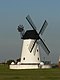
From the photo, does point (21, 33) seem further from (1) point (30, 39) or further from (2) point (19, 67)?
(2) point (19, 67)

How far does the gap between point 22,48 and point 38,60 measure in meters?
4.92

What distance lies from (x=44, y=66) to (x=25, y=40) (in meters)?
7.80

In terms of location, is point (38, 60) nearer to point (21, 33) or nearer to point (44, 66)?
point (44, 66)

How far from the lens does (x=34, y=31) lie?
86812mm

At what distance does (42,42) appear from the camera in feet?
288

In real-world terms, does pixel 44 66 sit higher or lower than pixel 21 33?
lower

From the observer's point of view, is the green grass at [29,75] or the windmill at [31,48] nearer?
the green grass at [29,75]

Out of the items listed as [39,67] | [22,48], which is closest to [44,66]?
[39,67]

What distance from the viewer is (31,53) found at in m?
86.5

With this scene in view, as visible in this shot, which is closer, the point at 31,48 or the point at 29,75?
the point at 29,75

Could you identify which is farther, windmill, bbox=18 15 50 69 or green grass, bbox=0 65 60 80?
windmill, bbox=18 15 50 69

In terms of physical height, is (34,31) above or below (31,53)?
above

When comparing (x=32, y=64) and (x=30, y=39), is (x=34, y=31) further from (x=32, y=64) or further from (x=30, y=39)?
(x=32, y=64)

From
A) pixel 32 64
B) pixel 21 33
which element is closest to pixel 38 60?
pixel 32 64
